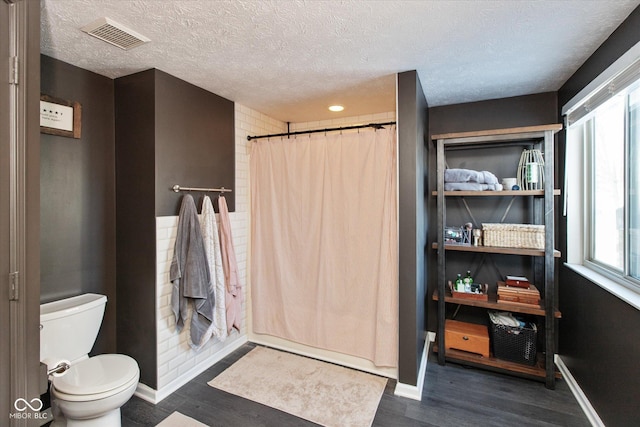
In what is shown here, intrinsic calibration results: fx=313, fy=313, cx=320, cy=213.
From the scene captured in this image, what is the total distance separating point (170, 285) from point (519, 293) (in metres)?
2.62

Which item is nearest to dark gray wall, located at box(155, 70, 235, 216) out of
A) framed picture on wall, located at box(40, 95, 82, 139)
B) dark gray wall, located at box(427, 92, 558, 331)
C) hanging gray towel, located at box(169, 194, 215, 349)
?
hanging gray towel, located at box(169, 194, 215, 349)

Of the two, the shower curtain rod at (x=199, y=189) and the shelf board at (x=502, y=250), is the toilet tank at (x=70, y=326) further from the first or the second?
the shelf board at (x=502, y=250)

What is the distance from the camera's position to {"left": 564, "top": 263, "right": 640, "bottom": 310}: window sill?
158 cm

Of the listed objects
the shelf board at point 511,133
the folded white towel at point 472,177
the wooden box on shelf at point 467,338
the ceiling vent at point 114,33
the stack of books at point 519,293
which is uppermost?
the ceiling vent at point 114,33

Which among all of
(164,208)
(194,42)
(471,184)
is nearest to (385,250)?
(471,184)

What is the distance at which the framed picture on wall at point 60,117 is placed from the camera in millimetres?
1918

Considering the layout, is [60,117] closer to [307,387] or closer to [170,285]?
[170,285]

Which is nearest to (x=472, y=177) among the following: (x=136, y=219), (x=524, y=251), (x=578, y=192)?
(x=524, y=251)

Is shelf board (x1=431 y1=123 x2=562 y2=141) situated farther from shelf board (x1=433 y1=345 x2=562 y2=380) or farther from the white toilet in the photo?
the white toilet

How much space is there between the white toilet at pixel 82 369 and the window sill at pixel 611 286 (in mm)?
2653

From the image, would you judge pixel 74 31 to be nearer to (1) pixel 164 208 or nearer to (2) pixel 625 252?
(1) pixel 164 208

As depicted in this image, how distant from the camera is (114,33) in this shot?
1651 millimetres

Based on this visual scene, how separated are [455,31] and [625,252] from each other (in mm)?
1587

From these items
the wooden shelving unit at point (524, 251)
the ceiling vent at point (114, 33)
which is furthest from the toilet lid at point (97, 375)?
the wooden shelving unit at point (524, 251)
